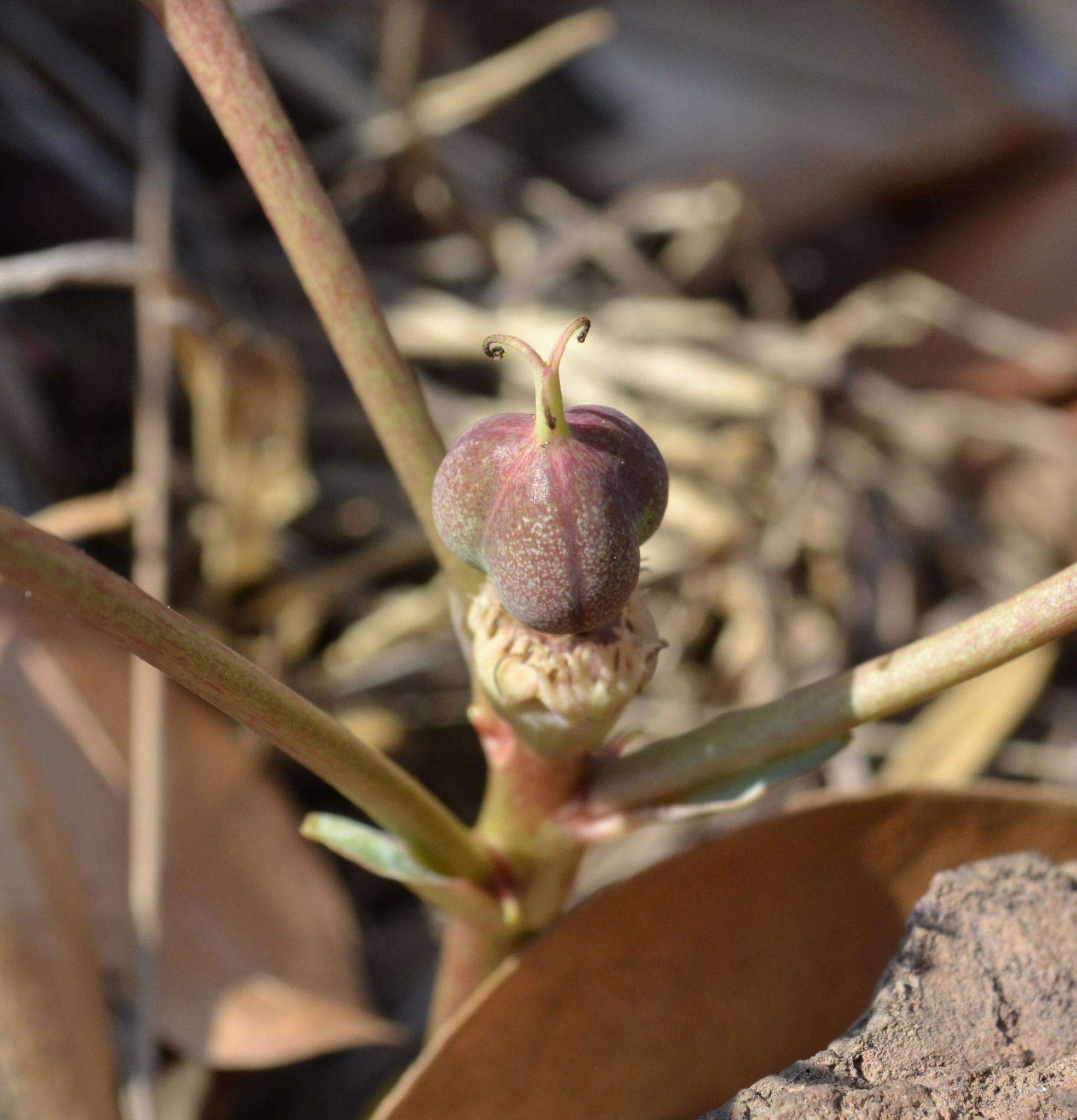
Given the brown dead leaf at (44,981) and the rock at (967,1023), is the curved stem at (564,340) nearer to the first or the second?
the rock at (967,1023)

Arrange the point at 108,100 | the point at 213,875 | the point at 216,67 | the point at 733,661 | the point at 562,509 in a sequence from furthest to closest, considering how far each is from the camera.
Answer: the point at 108,100
the point at 733,661
the point at 213,875
the point at 216,67
the point at 562,509

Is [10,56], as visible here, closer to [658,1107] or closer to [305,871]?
[305,871]

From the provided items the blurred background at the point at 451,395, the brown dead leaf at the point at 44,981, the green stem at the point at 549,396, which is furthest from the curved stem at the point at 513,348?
the blurred background at the point at 451,395

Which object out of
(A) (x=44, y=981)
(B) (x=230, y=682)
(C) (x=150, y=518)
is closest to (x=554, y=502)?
(B) (x=230, y=682)

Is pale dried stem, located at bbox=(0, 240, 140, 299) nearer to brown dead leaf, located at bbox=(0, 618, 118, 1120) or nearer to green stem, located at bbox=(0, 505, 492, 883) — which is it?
brown dead leaf, located at bbox=(0, 618, 118, 1120)

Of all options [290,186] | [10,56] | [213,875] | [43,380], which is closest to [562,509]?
[290,186]

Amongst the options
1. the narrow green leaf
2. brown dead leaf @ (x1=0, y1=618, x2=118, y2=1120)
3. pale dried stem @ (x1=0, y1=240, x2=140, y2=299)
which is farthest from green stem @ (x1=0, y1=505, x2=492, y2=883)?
pale dried stem @ (x1=0, y1=240, x2=140, y2=299)

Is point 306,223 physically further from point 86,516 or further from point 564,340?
point 86,516
